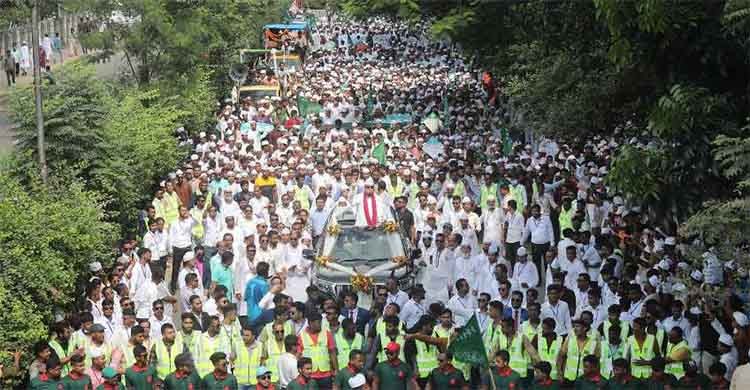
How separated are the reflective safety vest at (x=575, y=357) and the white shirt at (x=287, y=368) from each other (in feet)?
8.44

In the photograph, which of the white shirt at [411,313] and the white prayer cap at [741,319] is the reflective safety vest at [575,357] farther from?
the white shirt at [411,313]

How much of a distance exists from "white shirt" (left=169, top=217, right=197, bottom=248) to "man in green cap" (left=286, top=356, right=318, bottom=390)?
6388 mm

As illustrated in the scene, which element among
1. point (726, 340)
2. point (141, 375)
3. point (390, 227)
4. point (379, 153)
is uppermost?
point (390, 227)

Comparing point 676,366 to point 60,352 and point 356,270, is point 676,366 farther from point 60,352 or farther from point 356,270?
point 60,352

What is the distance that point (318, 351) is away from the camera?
11.7m

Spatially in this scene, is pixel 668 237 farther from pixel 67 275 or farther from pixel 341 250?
pixel 67 275

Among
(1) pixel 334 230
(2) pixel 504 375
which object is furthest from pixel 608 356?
(1) pixel 334 230

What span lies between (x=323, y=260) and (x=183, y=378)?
448cm

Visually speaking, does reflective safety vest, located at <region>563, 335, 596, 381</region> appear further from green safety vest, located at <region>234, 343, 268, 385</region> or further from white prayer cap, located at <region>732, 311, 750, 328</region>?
green safety vest, located at <region>234, 343, 268, 385</region>

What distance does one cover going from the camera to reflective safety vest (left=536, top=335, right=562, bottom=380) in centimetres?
1159

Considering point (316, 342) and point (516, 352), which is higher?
point (316, 342)

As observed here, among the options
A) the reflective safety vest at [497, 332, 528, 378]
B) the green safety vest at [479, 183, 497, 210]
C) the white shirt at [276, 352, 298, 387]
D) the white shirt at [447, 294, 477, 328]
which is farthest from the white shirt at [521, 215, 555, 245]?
the white shirt at [276, 352, 298, 387]

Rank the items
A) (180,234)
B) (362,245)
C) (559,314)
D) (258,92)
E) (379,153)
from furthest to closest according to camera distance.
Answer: (258,92)
(379,153)
(180,234)
(362,245)
(559,314)

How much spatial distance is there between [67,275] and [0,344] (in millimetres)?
2049
